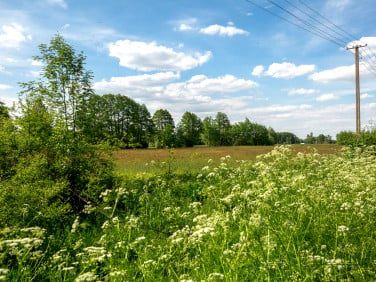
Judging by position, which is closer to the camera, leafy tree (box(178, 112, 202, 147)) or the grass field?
the grass field

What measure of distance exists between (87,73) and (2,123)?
8.44 feet

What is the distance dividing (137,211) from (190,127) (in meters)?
69.1

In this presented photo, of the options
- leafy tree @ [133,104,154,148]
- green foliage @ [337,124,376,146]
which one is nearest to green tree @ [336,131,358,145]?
green foliage @ [337,124,376,146]

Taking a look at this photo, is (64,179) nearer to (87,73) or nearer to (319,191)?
(87,73)

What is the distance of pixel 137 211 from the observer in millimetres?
6629

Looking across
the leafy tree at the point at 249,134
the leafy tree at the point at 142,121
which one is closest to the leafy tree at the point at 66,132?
the leafy tree at the point at 142,121

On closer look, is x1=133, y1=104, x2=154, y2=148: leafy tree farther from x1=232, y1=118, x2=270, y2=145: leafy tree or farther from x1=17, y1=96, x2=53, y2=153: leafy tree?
x1=17, y1=96, x2=53, y2=153: leafy tree

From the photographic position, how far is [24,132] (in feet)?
21.7

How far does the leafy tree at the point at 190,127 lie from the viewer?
72969 mm

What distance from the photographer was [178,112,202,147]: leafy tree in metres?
73.0

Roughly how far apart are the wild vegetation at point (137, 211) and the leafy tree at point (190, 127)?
62909 millimetres

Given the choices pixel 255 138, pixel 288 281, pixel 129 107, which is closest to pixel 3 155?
pixel 288 281

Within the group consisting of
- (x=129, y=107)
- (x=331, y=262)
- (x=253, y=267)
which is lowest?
(x=253, y=267)

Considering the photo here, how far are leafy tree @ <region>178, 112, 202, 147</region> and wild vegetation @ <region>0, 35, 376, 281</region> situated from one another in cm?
6291
